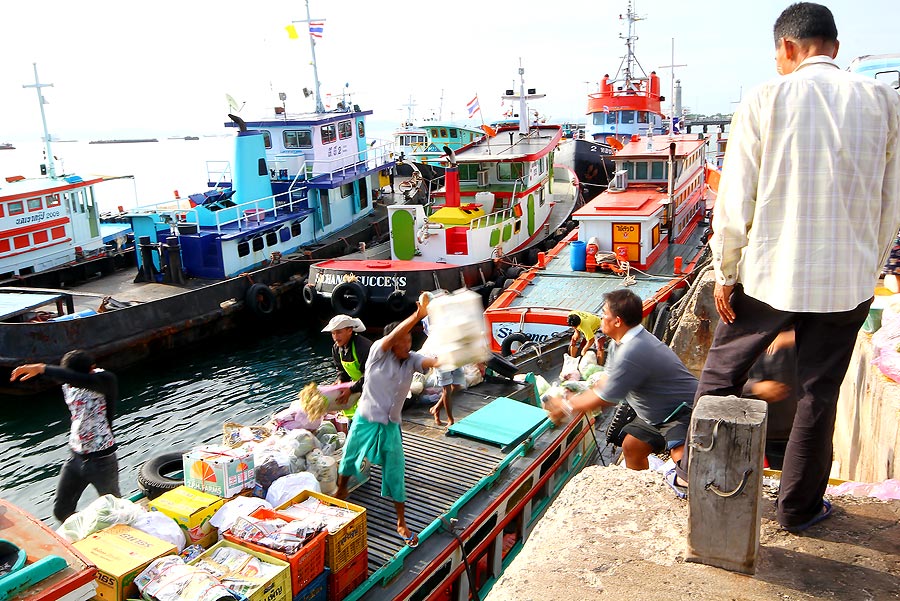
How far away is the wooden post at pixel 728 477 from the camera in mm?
2757

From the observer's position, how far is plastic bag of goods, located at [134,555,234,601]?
3855mm

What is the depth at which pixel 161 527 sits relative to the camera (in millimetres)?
4496

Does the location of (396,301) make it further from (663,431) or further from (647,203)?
(663,431)

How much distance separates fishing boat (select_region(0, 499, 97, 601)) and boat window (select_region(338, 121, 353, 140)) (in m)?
20.2

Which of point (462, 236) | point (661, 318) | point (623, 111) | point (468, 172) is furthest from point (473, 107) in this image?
point (661, 318)

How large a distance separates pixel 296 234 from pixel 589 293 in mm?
9999

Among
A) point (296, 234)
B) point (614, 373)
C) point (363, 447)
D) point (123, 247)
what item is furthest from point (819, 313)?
point (123, 247)

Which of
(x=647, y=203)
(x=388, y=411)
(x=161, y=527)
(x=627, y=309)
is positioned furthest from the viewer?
(x=647, y=203)

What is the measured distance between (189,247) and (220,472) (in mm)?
13455

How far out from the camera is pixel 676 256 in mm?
16297

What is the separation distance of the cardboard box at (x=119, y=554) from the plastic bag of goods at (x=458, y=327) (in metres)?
2.17

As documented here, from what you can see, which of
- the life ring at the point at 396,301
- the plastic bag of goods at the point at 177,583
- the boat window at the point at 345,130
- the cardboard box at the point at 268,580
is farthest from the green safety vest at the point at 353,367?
the boat window at the point at 345,130

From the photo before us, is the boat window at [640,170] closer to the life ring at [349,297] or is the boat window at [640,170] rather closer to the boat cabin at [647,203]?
the boat cabin at [647,203]

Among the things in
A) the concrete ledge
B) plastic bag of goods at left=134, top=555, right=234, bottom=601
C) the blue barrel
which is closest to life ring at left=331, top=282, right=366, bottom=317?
the blue barrel
